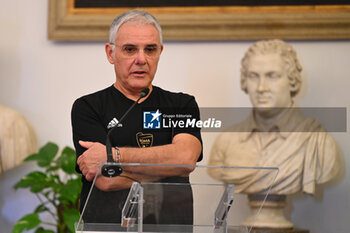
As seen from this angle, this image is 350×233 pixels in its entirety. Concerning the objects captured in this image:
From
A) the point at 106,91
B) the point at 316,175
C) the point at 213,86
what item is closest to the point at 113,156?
the point at 106,91

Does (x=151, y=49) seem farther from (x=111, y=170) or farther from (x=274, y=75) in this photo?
(x=274, y=75)

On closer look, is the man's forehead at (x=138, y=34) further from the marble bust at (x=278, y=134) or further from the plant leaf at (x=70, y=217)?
the plant leaf at (x=70, y=217)

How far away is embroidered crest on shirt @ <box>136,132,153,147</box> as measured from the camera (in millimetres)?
2193

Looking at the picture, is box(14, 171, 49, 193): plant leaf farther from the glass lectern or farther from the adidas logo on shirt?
the glass lectern

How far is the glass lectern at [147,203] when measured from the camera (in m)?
1.66

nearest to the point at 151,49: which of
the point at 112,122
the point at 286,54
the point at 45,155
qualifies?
the point at 112,122

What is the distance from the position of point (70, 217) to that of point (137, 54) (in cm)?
162

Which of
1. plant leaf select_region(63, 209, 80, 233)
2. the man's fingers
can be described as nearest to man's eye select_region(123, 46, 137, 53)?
the man's fingers

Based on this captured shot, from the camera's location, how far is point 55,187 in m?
3.61

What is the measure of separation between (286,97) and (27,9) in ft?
6.30

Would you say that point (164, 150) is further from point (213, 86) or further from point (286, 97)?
point (213, 86)

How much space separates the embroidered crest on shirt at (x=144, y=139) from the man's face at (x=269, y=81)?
1.57m

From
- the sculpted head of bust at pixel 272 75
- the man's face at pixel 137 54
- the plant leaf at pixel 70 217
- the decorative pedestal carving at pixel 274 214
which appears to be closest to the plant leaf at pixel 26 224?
the plant leaf at pixel 70 217

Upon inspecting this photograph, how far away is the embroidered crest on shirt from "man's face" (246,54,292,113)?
1572 millimetres
